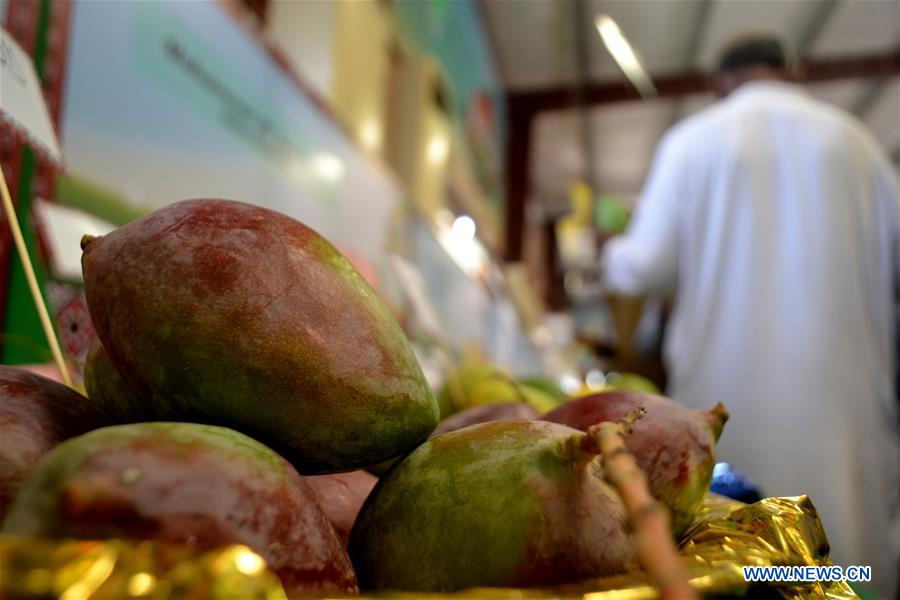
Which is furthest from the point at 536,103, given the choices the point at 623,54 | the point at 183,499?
the point at 183,499

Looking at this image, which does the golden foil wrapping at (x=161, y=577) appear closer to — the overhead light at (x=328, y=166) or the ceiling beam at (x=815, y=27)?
the overhead light at (x=328, y=166)

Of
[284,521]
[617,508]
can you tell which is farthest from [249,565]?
[617,508]

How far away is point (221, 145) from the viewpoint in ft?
3.67

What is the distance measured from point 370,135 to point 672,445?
1.55m

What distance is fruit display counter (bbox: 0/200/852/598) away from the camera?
0.78 ft

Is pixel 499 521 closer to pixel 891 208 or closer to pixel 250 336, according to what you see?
pixel 250 336

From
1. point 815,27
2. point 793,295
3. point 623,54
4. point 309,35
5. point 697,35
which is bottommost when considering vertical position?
point 793,295

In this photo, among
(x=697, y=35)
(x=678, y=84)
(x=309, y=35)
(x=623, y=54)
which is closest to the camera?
(x=309, y=35)

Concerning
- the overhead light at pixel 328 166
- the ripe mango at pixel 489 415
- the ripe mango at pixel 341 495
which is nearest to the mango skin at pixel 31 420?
the ripe mango at pixel 341 495

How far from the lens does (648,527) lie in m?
0.22

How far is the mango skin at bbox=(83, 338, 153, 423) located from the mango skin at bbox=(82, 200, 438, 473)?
36 millimetres

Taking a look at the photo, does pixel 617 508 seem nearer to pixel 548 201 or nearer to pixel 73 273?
pixel 73 273

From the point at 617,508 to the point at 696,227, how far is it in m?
1.63

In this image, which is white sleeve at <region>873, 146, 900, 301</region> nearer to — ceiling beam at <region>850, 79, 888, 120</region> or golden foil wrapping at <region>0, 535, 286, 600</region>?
golden foil wrapping at <region>0, 535, 286, 600</region>
